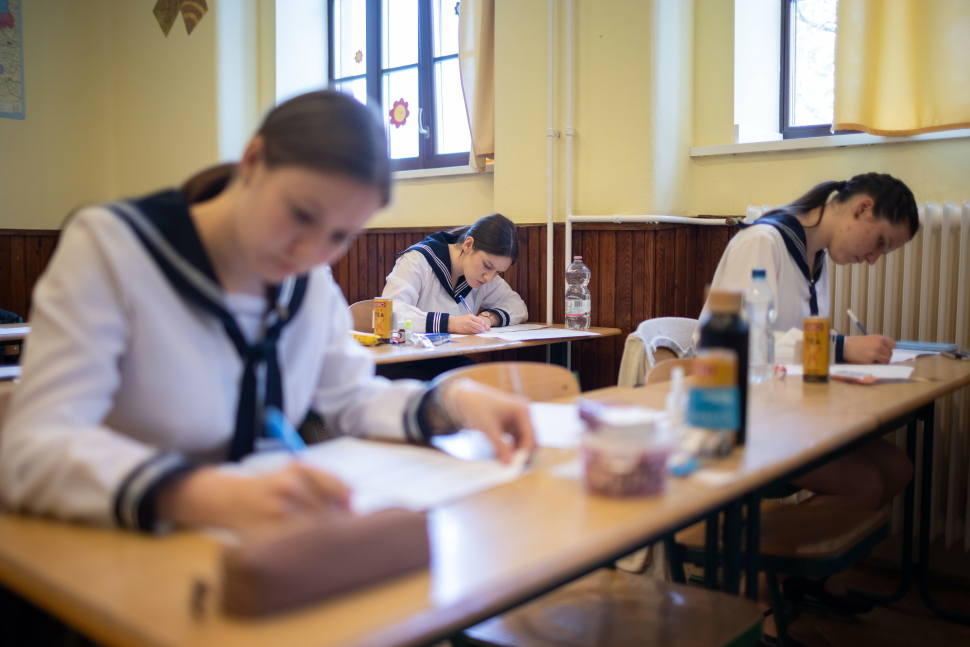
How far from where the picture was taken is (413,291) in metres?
3.39

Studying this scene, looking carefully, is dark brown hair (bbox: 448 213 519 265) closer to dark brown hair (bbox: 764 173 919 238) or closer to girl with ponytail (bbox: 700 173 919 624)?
girl with ponytail (bbox: 700 173 919 624)

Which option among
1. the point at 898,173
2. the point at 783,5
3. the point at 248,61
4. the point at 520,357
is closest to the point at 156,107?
the point at 248,61

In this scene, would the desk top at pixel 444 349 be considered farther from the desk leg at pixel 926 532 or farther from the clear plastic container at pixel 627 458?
the clear plastic container at pixel 627 458

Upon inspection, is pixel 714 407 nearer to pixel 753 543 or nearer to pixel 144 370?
pixel 753 543

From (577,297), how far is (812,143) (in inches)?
44.2

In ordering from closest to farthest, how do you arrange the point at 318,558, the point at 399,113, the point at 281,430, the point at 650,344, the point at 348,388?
the point at 318,558, the point at 281,430, the point at 348,388, the point at 650,344, the point at 399,113

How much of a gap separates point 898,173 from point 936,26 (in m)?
0.52

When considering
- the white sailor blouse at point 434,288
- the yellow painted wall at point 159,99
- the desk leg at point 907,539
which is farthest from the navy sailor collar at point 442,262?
the yellow painted wall at point 159,99

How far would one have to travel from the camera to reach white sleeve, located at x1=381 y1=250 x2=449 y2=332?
3184 mm

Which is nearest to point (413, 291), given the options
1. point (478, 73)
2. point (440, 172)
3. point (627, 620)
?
point (440, 172)

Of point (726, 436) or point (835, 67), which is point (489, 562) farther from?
point (835, 67)

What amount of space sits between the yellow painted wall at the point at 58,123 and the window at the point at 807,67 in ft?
15.1

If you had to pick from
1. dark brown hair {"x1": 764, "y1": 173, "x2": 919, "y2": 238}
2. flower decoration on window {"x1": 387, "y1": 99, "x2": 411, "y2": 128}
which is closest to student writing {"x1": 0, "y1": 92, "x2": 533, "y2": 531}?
dark brown hair {"x1": 764, "y1": 173, "x2": 919, "y2": 238}

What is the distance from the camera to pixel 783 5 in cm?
344
